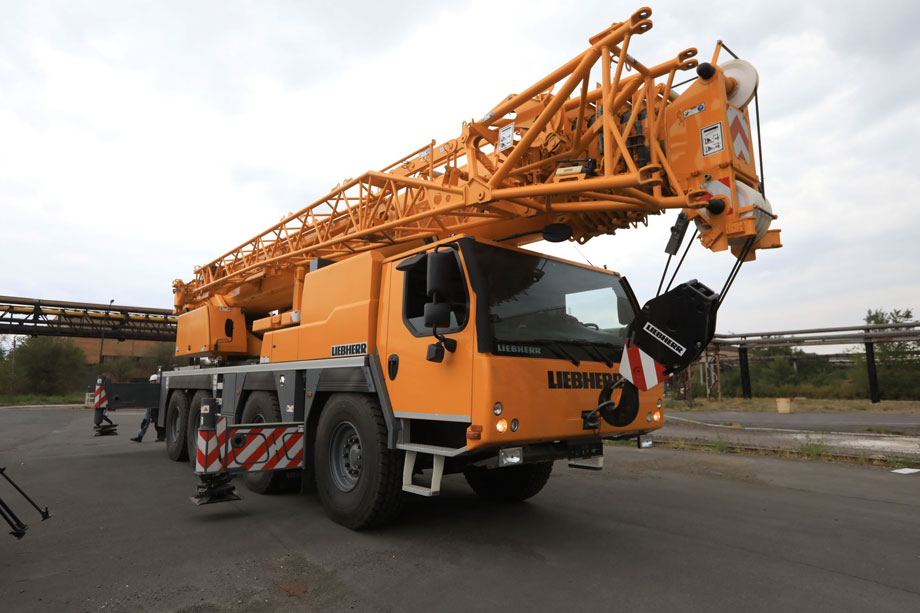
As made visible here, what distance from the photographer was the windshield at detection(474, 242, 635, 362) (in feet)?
13.9

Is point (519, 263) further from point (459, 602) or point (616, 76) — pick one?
point (459, 602)

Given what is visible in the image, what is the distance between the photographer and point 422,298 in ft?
15.5

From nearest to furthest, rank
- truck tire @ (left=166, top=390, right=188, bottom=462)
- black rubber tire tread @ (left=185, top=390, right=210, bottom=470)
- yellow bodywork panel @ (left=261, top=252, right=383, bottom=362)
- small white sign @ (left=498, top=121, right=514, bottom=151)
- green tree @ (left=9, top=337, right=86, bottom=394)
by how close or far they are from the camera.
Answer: small white sign @ (left=498, top=121, right=514, bottom=151) → yellow bodywork panel @ (left=261, top=252, right=383, bottom=362) → black rubber tire tread @ (left=185, top=390, right=210, bottom=470) → truck tire @ (left=166, top=390, right=188, bottom=462) → green tree @ (left=9, top=337, right=86, bottom=394)

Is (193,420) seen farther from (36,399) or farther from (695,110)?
(36,399)

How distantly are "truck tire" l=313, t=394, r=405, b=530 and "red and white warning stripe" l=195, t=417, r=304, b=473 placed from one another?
1.12ft

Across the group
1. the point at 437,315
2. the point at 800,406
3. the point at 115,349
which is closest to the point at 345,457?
the point at 437,315

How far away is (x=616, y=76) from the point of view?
4.09 m

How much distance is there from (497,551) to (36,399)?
153 feet

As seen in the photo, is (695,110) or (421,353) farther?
(421,353)

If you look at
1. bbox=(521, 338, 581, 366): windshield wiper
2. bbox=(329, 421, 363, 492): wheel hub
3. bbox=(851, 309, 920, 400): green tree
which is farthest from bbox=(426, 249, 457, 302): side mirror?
bbox=(851, 309, 920, 400): green tree

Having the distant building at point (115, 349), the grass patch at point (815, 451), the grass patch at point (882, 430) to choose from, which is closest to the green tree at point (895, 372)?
the grass patch at point (882, 430)

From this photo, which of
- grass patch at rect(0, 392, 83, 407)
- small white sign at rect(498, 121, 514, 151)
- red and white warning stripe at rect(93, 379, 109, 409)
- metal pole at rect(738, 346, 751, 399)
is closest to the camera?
small white sign at rect(498, 121, 514, 151)

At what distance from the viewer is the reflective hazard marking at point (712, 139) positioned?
4.04m

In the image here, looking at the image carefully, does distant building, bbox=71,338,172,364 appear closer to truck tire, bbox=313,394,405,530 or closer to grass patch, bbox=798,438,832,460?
truck tire, bbox=313,394,405,530
